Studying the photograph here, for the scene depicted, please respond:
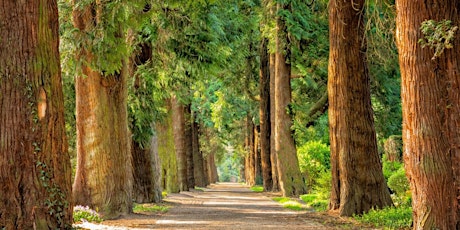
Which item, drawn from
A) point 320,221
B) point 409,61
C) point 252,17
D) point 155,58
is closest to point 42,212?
point 409,61

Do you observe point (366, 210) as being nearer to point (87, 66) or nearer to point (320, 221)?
point (320, 221)

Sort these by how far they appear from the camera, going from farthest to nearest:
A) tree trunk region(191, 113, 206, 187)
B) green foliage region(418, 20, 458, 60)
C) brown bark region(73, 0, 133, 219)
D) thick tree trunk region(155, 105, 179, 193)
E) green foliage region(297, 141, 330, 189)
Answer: tree trunk region(191, 113, 206, 187) → thick tree trunk region(155, 105, 179, 193) → green foliage region(297, 141, 330, 189) → brown bark region(73, 0, 133, 219) → green foliage region(418, 20, 458, 60)

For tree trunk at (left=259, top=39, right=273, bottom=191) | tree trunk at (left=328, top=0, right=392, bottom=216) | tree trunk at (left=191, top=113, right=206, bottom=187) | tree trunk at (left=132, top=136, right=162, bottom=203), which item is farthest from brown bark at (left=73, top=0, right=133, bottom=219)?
tree trunk at (left=191, top=113, right=206, bottom=187)

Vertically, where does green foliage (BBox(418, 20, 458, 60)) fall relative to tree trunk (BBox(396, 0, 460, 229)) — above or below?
above

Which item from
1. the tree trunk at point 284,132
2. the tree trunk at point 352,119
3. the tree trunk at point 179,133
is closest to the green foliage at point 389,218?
the tree trunk at point 352,119

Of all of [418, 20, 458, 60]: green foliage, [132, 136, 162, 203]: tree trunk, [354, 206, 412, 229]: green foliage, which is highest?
[418, 20, 458, 60]: green foliage

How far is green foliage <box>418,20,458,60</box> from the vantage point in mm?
10250

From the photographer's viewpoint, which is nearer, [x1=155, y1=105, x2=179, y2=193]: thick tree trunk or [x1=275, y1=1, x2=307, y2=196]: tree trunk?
[x1=275, y1=1, x2=307, y2=196]: tree trunk

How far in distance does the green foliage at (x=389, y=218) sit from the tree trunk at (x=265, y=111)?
777 inches

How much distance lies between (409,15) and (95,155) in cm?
844

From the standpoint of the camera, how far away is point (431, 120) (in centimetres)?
1047

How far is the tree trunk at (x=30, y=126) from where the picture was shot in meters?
10.0

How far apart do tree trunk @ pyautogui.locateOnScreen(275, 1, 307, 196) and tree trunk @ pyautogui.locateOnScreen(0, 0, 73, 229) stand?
18466mm

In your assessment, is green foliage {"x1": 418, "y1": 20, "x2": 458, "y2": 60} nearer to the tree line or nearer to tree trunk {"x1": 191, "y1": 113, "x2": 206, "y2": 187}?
the tree line
